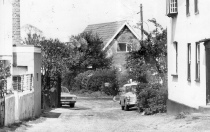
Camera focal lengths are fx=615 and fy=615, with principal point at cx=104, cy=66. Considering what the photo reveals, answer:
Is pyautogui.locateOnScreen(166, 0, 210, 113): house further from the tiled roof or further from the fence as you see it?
the tiled roof

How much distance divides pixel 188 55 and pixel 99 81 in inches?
1362

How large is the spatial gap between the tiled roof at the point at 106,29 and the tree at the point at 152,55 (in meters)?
29.3

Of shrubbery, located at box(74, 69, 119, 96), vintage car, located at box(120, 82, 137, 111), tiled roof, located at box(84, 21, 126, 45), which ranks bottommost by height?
vintage car, located at box(120, 82, 137, 111)

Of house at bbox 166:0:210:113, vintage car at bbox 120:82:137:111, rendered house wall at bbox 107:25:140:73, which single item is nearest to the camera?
house at bbox 166:0:210:113

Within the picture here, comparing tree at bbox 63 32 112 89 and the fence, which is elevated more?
tree at bbox 63 32 112 89

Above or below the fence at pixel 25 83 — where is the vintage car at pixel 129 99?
below

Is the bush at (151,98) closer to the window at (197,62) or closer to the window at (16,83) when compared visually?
the window at (16,83)

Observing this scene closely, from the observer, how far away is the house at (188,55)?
24.4 m

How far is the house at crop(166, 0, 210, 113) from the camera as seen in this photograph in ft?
80.0

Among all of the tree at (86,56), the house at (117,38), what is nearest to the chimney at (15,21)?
the tree at (86,56)

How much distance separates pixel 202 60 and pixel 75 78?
3953 centimetres

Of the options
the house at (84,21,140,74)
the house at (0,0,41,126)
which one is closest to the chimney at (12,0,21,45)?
the house at (0,0,41,126)

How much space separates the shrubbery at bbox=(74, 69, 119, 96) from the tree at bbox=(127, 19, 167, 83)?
20571 mm

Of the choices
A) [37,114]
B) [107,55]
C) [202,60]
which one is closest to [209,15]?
[202,60]
